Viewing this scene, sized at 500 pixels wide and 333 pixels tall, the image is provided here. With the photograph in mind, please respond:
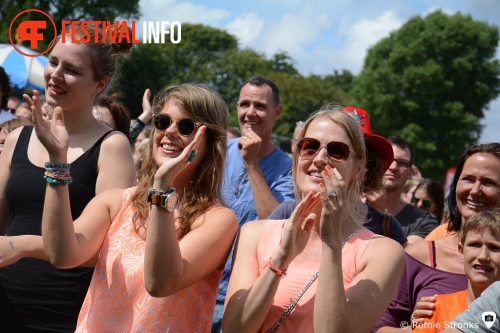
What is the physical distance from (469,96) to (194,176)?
43.3m

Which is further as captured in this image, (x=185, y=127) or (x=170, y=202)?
(x=185, y=127)

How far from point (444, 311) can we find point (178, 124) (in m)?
1.52

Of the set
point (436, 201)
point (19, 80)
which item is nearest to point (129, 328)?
point (436, 201)

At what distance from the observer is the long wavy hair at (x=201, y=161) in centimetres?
316

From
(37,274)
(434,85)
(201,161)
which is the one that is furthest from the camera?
(434,85)

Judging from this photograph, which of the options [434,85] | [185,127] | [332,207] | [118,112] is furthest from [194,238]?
[434,85]

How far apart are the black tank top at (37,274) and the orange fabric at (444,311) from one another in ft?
5.22

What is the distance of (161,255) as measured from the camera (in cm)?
279

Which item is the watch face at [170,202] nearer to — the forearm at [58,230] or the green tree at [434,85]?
the forearm at [58,230]

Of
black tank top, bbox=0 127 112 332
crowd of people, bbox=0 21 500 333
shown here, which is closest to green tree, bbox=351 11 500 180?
crowd of people, bbox=0 21 500 333

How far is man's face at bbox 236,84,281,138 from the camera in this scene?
19.7ft

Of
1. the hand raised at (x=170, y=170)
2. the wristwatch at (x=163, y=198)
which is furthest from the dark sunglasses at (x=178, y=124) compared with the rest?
the wristwatch at (x=163, y=198)

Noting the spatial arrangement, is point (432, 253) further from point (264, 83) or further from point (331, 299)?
point (264, 83)

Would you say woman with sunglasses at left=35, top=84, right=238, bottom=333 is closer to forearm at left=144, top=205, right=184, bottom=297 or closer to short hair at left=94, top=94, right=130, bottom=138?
→ forearm at left=144, top=205, right=184, bottom=297
